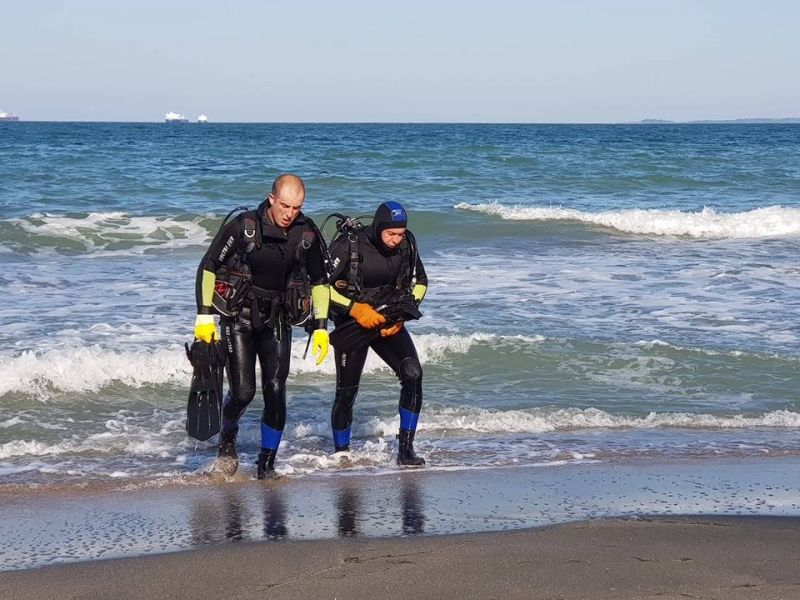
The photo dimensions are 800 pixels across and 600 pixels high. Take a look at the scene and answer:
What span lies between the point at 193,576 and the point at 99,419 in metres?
3.84

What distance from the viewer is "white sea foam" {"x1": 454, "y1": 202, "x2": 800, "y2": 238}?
22175 mm

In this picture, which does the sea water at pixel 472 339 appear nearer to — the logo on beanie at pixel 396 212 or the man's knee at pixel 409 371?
the man's knee at pixel 409 371

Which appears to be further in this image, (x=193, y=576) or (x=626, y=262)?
(x=626, y=262)

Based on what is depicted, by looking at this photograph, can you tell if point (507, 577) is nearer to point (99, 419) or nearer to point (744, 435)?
point (744, 435)

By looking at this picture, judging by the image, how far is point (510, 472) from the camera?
656cm

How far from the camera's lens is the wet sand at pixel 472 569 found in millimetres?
4344

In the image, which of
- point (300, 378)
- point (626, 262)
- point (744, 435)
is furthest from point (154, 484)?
point (626, 262)

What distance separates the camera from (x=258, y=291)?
6.23 meters

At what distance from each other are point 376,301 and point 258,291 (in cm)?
82

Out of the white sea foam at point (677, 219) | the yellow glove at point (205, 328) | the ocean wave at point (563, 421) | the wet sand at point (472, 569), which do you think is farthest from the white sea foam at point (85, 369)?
the white sea foam at point (677, 219)

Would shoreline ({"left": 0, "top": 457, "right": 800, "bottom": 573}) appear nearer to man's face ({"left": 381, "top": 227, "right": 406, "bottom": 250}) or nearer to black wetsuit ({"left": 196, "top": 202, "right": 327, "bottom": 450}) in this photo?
black wetsuit ({"left": 196, "top": 202, "right": 327, "bottom": 450})

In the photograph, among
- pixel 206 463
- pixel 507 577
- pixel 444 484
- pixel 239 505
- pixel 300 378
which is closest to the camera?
pixel 507 577

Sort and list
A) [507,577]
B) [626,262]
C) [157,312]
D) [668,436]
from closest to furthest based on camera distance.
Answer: [507,577] < [668,436] < [157,312] < [626,262]

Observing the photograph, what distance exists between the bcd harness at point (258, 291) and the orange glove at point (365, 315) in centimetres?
37
